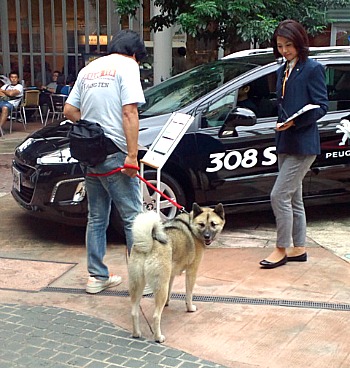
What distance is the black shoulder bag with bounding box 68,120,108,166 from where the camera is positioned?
4.37 meters

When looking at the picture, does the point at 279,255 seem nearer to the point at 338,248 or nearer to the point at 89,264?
the point at 338,248

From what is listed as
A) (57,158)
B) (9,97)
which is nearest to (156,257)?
(57,158)

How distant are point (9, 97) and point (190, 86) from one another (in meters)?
7.76

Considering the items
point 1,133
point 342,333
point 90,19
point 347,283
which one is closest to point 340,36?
point 90,19

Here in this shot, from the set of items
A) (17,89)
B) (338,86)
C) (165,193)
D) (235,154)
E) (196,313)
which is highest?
(338,86)

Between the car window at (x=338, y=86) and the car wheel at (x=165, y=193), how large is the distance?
190 centimetres

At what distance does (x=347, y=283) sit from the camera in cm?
498

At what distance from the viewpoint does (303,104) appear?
5.01 metres

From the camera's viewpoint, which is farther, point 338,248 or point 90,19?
point 90,19

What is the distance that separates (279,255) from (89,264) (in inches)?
66.1

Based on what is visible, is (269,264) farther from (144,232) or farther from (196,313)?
(144,232)

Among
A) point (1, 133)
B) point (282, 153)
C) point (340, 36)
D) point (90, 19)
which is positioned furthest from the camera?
point (90, 19)

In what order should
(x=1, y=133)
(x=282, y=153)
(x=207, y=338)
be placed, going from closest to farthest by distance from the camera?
(x=207, y=338), (x=282, y=153), (x=1, y=133)

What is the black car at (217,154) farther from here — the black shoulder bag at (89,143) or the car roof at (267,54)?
the black shoulder bag at (89,143)
